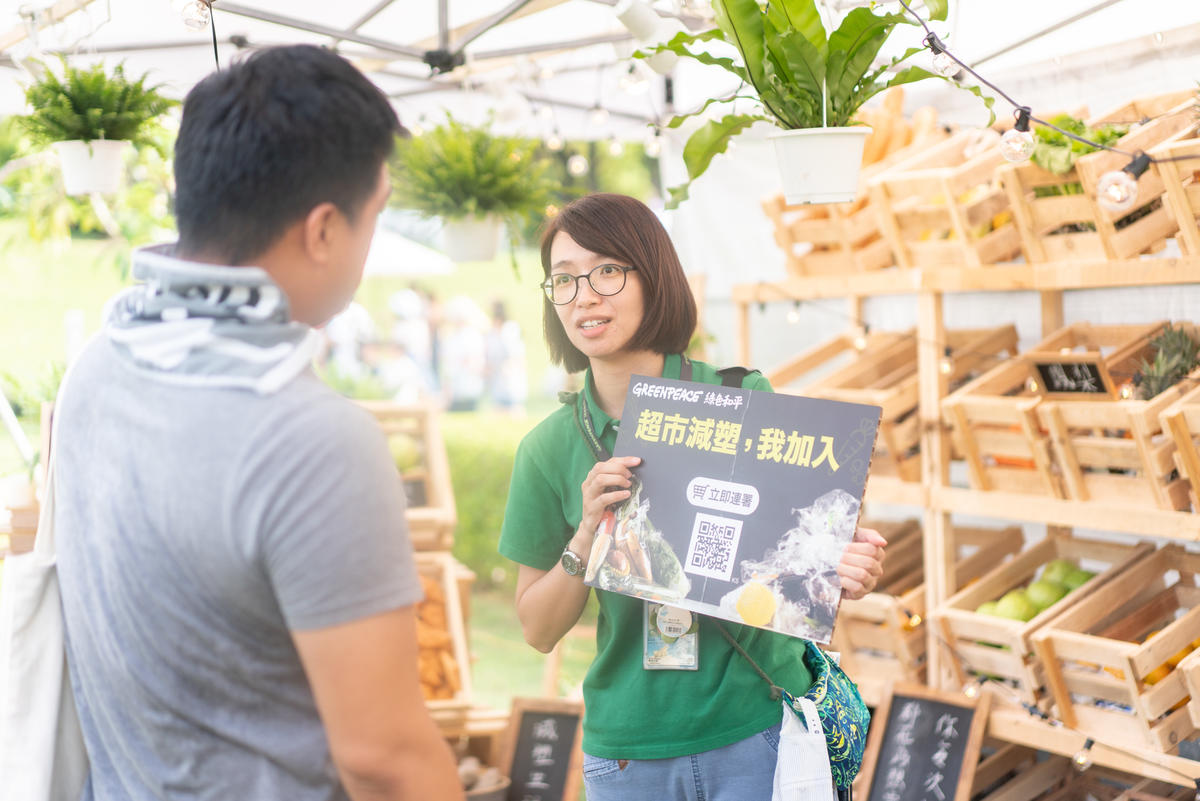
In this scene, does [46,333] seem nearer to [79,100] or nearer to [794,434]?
[79,100]

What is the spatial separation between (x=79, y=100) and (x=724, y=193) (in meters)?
2.38

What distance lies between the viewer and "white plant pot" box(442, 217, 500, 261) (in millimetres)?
3732

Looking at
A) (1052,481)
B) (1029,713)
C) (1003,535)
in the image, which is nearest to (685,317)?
(1052,481)

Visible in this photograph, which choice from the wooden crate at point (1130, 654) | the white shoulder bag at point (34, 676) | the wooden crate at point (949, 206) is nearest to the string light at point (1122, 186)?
the wooden crate at point (949, 206)

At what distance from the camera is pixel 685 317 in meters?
1.85

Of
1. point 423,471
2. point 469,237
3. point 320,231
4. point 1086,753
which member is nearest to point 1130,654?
point 1086,753

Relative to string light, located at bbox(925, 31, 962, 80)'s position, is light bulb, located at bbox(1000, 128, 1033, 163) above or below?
below

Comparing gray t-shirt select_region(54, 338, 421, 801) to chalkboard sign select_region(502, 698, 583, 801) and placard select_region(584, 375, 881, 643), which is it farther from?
chalkboard sign select_region(502, 698, 583, 801)

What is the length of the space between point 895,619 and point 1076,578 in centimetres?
49

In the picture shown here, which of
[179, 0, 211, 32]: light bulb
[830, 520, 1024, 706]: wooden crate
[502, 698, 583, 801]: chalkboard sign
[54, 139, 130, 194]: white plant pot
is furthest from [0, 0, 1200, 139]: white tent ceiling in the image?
[502, 698, 583, 801]: chalkboard sign

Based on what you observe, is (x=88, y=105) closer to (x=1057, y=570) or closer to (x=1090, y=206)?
(x=1090, y=206)

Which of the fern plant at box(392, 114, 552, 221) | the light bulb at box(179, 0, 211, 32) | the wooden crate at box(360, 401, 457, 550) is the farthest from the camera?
the wooden crate at box(360, 401, 457, 550)

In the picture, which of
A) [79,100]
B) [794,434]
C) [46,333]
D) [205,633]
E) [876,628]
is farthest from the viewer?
[46,333]

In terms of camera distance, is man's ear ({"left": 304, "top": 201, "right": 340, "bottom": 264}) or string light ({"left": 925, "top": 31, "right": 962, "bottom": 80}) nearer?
man's ear ({"left": 304, "top": 201, "right": 340, "bottom": 264})
